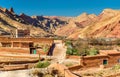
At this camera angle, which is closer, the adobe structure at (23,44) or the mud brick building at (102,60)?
the mud brick building at (102,60)

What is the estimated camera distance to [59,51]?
1815 inches

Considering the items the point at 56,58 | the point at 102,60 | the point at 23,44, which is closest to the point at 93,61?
the point at 102,60

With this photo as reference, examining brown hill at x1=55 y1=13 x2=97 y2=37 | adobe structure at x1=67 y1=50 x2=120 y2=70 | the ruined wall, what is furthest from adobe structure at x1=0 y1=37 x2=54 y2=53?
brown hill at x1=55 y1=13 x2=97 y2=37

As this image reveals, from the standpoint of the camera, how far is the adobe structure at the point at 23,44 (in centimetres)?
4450

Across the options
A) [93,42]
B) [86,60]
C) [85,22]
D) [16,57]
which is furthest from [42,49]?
[85,22]

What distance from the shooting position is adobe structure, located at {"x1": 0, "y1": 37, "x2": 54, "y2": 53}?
4450cm

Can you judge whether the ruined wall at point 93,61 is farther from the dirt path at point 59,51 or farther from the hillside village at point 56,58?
the dirt path at point 59,51

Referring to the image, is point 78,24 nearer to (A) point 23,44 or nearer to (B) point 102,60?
(A) point 23,44

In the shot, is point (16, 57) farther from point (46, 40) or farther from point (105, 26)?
point (105, 26)

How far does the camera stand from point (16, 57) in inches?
1642

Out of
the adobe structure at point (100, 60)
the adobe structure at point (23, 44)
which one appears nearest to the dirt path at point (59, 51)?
the adobe structure at point (23, 44)

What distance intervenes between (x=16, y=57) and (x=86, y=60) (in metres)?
11.0

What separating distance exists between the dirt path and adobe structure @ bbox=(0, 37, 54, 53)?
1280mm

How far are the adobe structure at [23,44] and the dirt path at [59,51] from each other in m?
1.28
